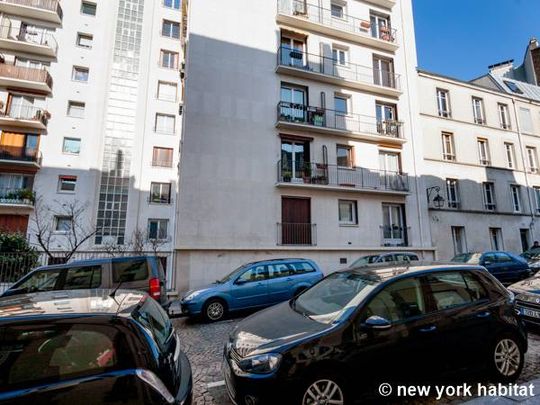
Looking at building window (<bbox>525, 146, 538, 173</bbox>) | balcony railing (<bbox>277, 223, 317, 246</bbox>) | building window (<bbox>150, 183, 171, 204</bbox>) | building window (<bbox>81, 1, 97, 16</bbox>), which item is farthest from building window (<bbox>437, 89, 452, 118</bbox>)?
building window (<bbox>81, 1, 97, 16</bbox>)

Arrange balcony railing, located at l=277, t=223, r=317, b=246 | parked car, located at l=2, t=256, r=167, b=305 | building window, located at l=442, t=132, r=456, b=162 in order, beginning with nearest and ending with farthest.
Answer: parked car, located at l=2, t=256, r=167, b=305
balcony railing, located at l=277, t=223, r=317, b=246
building window, located at l=442, t=132, r=456, b=162

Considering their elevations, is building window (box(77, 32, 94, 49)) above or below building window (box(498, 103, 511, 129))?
above

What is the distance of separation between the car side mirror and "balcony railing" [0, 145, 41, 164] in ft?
70.9

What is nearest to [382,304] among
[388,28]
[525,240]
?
[388,28]

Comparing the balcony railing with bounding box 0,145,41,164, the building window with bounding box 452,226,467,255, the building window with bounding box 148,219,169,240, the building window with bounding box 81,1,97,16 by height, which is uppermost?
the building window with bounding box 81,1,97,16

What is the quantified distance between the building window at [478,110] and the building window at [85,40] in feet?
89.8

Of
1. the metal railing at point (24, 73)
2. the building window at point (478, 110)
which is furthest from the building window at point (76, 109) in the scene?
the building window at point (478, 110)

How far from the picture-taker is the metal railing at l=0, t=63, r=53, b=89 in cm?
1759

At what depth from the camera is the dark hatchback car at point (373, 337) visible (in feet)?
9.00

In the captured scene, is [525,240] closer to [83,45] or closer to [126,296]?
[126,296]

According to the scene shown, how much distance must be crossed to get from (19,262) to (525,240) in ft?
89.4

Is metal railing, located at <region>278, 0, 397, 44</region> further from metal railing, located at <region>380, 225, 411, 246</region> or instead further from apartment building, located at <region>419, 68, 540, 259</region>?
metal railing, located at <region>380, 225, 411, 246</region>

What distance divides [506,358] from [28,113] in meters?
25.0

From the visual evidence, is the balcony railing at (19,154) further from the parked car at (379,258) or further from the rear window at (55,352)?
the rear window at (55,352)
